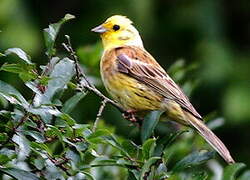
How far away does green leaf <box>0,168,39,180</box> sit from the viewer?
2432 millimetres

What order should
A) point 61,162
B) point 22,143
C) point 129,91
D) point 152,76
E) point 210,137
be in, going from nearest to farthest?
point 22,143 < point 61,162 < point 210,137 < point 129,91 < point 152,76

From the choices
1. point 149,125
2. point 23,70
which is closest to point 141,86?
point 149,125

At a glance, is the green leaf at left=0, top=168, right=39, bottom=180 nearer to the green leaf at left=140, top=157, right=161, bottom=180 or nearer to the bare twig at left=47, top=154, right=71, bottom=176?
the bare twig at left=47, top=154, right=71, bottom=176

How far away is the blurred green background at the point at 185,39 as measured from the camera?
5887mm

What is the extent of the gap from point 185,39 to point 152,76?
10.0ft

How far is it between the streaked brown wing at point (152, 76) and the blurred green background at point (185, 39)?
4.84ft

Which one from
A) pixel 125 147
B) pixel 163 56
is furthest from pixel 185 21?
pixel 125 147

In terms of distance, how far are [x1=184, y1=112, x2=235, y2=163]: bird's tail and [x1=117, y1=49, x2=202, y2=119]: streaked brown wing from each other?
0.31 ft

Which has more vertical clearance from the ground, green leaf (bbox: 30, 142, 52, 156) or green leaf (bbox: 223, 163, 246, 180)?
green leaf (bbox: 30, 142, 52, 156)

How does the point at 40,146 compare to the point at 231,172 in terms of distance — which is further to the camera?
the point at 231,172

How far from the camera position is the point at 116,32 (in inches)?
169

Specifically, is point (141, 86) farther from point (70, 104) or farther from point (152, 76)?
point (70, 104)

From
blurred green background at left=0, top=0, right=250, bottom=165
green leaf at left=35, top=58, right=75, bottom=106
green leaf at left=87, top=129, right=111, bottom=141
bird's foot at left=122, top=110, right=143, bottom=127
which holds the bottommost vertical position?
blurred green background at left=0, top=0, right=250, bottom=165

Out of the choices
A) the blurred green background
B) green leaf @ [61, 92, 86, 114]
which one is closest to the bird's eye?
the blurred green background
